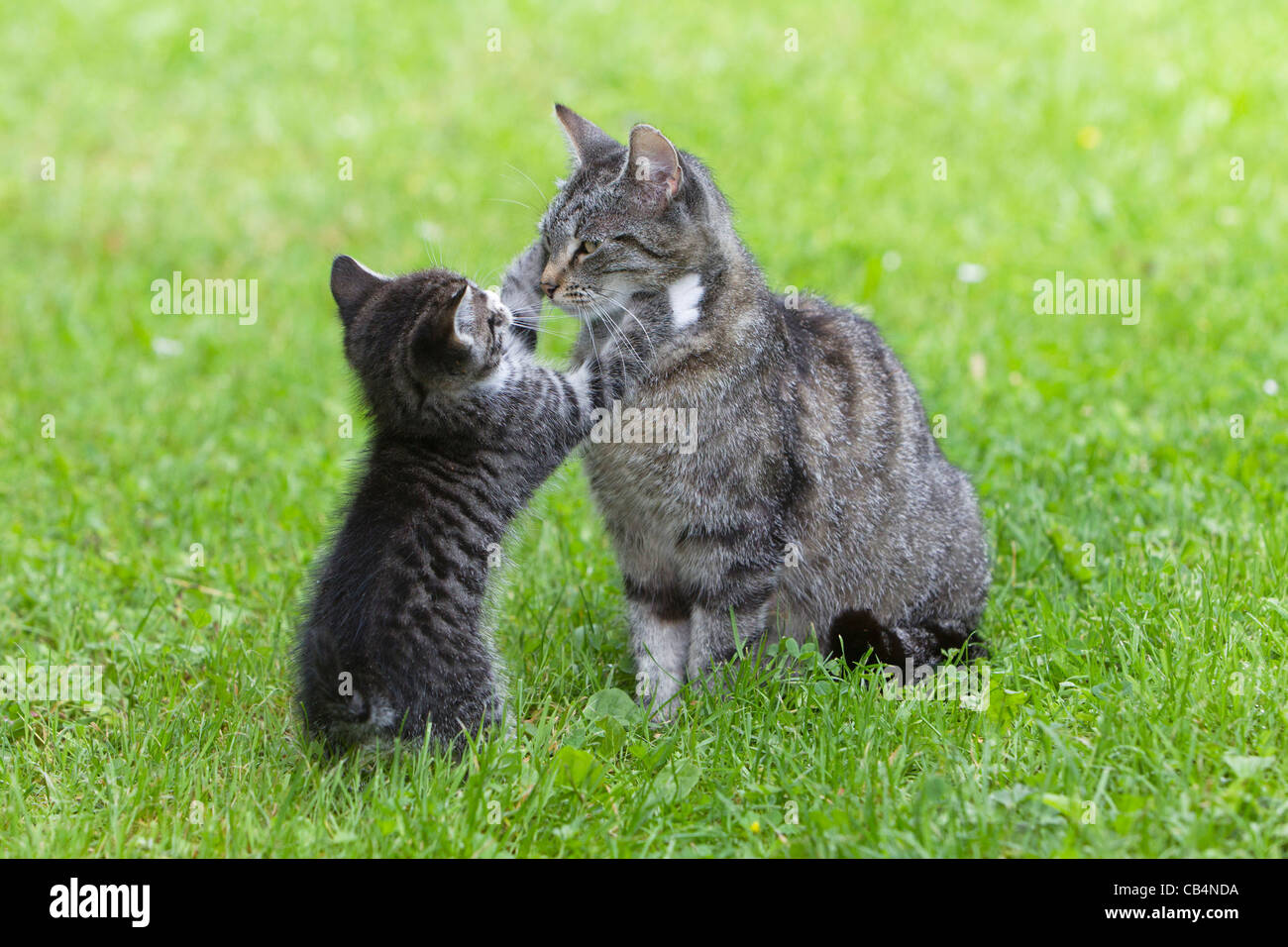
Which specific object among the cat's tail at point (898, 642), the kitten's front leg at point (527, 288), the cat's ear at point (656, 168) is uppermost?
the cat's ear at point (656, 168)

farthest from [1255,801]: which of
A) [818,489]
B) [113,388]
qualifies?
[113,388]

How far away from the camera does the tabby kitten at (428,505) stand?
11.9 feet

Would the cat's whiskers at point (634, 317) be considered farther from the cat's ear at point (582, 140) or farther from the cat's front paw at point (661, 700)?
the cat's front paw at point (661, 700)

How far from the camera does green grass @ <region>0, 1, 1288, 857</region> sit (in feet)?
11.1

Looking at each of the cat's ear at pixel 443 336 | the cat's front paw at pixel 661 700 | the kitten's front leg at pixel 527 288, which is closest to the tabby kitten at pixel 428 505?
the cat's ear at pixel 443 336

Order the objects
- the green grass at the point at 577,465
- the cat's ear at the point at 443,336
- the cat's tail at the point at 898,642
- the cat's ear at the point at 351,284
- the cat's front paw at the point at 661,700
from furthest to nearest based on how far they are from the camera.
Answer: the cat's ear at the point at 351,284 < the cat's tail at the point at 898,642 < the cat's front paw at the point at 661,700 < the cat's ear at the point at 443,336 < the green grass at the point at 577,465

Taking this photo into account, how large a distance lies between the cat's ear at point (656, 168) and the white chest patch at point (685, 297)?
26 cm

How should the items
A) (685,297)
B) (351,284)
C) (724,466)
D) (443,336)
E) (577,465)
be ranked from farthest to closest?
(577,465) → (351,284) → (685,297) → (724,466) → (443,336)

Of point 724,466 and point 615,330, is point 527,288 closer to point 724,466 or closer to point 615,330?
A: point 615,330

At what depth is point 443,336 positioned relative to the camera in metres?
3.76

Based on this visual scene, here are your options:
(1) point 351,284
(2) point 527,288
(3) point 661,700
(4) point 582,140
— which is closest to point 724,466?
(3) point 661,700

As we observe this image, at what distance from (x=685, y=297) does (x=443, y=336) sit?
841mm

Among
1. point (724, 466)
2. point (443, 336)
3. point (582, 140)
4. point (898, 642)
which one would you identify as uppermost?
point (582, 140)

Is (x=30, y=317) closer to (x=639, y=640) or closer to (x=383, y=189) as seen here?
(x=383, y=189)
